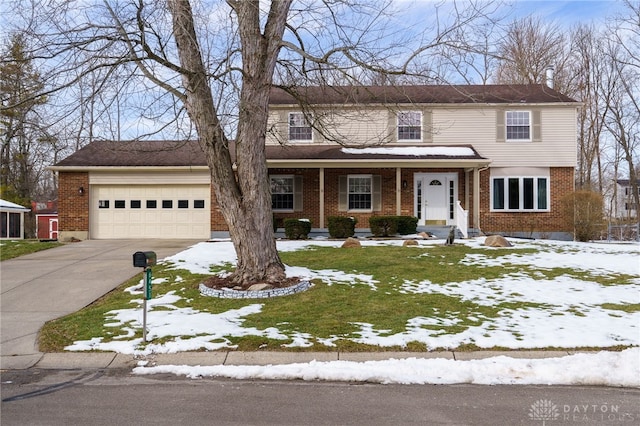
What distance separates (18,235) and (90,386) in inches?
991

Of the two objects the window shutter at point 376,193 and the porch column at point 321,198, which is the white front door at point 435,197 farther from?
the porch column at point 321,198

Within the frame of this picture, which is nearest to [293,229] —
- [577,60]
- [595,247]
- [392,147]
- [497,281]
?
[392,147]

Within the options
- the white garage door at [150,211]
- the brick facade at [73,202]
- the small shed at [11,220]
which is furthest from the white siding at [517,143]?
the small shed at [11,220]

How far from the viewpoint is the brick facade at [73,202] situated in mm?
19000

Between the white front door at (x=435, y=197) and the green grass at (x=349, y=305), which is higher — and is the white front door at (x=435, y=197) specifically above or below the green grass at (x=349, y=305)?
above

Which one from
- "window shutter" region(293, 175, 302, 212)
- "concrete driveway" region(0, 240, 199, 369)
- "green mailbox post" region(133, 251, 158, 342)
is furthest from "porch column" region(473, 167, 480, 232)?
"green mailbox post" region(133, 251, 158, 342)

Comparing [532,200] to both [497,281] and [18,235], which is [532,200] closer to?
[497,281]

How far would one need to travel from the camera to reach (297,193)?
19.7 meters

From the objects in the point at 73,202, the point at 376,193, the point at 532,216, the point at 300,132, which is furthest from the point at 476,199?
the point at 73,202

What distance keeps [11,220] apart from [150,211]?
447 inches

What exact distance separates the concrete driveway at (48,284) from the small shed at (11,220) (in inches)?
440

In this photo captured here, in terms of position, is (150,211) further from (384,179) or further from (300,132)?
(384,179)

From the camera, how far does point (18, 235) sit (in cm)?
2558

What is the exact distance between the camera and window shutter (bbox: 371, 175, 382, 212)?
1961 cm
